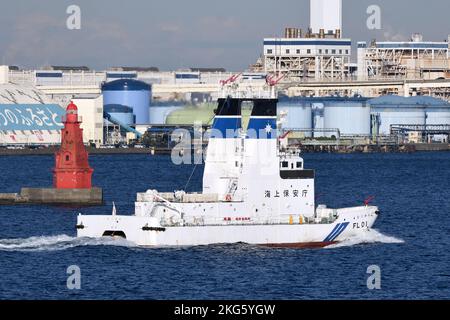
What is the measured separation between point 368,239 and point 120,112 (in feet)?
401

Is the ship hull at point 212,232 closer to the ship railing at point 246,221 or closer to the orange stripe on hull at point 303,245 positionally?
the orange stripe on hull at point 303,245

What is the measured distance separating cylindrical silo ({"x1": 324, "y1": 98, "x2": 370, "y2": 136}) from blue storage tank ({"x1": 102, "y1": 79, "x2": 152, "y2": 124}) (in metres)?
24.7

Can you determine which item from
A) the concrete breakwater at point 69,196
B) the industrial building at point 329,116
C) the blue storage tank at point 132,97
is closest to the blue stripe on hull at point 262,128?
the concrete breakwater at point 69,196

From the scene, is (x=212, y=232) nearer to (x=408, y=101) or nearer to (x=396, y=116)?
(x=396, y=116)

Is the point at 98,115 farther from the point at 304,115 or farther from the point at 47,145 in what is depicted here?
the point at 304,115

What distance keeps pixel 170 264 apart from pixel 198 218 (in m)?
4.33

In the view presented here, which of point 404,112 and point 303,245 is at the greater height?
point 404,112

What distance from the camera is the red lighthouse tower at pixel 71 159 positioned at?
75312 mm

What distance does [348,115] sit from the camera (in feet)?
581

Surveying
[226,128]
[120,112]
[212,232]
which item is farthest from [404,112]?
[212,232]

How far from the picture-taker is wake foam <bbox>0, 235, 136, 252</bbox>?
166 feet

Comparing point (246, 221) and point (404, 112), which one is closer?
point (246, 221)

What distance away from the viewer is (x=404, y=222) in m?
Answer: 65.1
